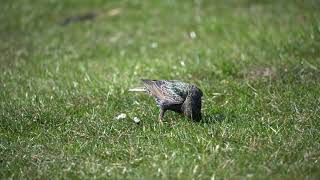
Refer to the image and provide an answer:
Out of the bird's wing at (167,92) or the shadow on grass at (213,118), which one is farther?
the shadow on grass at (213,118)

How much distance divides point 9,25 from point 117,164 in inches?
327

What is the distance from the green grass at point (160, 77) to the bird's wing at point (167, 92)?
273 millimetres

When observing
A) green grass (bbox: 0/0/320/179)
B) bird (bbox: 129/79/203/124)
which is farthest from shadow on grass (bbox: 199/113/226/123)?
bird (bbox: 129/79/203/124)

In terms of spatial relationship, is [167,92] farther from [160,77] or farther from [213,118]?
[160,77]

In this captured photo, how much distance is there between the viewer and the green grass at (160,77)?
566 centimetres

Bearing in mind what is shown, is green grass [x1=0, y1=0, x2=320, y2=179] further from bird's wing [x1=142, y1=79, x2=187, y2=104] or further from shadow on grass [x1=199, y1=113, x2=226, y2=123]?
bird's wing [x1=142, y1=79, x2=187, y2=104]

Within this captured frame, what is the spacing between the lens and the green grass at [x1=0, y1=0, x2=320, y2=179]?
5664mm

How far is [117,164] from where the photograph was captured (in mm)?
5703

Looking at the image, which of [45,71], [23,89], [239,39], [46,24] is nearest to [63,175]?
[23,89]

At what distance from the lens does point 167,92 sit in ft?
21.8

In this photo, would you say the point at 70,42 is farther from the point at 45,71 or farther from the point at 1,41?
the point at 45,71

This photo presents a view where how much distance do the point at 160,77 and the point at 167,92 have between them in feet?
7.47

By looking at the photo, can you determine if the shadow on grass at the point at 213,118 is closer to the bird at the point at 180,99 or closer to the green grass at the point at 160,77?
the green grass at the point at 160,77

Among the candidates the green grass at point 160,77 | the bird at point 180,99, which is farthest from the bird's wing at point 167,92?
the green grass at point 160,77
